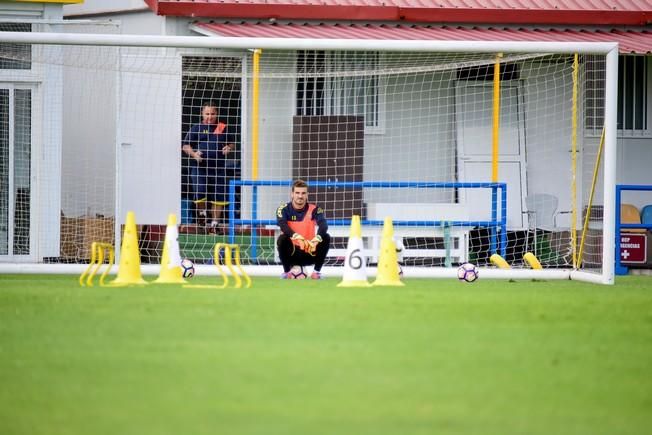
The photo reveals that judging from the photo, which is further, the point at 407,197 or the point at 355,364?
the point at 407,197

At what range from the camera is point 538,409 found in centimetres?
557

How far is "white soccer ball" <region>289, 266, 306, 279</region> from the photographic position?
14167mm

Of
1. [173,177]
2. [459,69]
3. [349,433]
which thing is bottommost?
[349,433]

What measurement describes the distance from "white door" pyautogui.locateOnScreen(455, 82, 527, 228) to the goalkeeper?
Answer: 5395 mm

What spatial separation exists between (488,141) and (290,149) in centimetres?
306

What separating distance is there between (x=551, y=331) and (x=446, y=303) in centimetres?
202

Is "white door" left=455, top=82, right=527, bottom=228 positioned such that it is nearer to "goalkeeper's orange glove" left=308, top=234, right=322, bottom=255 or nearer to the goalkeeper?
the goalkeeper

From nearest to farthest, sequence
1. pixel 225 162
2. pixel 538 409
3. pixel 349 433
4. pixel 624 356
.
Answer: pixel 349 433 → pixel 538 409 → pixel 624 356 → pixel 225 162

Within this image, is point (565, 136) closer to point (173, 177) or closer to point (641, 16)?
point (641, 16)

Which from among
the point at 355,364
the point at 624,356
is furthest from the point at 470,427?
the point at 624,356

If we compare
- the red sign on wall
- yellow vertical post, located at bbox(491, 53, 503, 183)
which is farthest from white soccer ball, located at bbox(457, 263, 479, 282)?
the red sign on wall

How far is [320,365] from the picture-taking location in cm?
658

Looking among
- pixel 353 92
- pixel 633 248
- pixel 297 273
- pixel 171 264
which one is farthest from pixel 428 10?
pixel 171 264

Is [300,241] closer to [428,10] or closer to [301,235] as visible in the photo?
[301,235]
